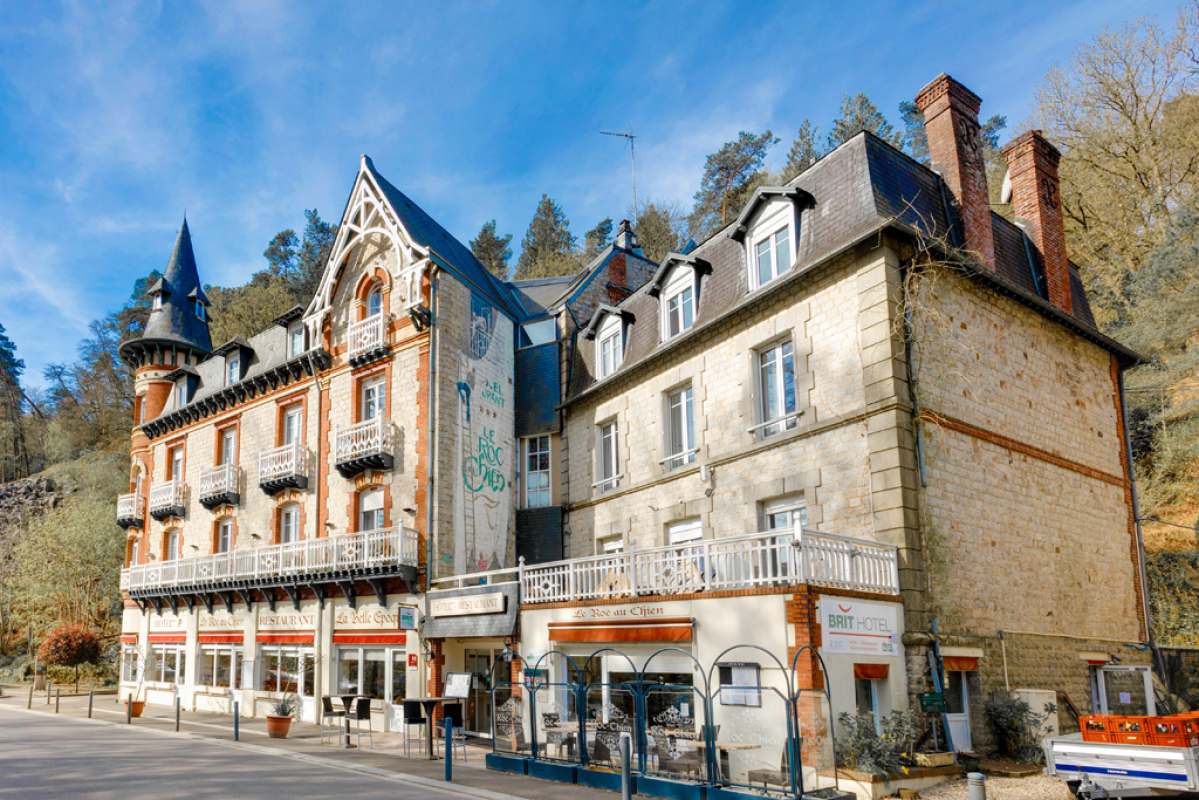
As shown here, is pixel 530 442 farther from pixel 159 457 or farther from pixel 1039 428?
pixel 159 457

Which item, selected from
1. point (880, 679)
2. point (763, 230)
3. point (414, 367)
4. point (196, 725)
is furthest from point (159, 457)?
point (880, 679)

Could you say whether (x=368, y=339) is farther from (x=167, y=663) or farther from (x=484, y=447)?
(x=167, y=663)

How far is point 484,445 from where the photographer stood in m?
20.9


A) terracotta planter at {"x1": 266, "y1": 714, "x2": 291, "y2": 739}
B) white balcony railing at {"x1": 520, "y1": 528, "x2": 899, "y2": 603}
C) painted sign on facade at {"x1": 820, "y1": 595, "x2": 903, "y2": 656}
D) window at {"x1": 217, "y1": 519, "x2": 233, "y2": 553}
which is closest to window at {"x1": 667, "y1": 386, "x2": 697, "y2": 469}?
white balcony railing at {"x1": 520, "y1": 528, "x2": 899, "y2": 603}

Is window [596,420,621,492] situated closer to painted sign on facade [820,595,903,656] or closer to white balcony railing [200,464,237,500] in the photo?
painted sign on facade [820,595,903,656]

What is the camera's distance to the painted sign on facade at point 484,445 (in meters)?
20.0

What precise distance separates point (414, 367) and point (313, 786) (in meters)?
11.2

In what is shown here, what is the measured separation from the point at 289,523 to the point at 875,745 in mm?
18292

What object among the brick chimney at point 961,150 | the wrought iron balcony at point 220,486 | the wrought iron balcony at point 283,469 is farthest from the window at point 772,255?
the wrought iron balcony at point 220,486

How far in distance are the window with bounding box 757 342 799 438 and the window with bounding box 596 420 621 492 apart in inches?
195

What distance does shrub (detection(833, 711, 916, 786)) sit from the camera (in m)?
10.4

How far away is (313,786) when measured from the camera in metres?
11.2

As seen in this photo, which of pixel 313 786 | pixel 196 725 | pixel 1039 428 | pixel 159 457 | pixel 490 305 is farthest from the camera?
pixel 159 457

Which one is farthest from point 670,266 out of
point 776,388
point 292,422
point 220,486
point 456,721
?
point 220,486
